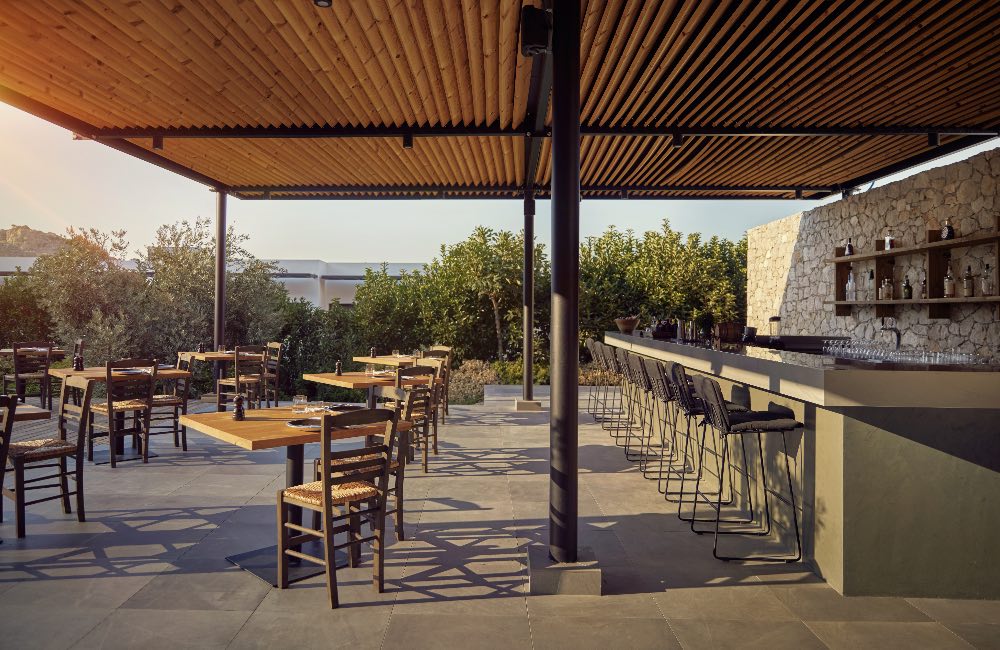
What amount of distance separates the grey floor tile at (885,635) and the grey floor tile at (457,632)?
53.3 inches

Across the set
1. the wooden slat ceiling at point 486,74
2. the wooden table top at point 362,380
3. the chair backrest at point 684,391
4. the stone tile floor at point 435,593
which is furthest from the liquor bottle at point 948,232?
the wooden table top at point 362,380

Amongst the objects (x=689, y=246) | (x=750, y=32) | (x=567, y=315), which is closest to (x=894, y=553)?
(x=567, y=315)

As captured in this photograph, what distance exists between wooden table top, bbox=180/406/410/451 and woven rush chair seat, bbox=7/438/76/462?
1096 millimetres

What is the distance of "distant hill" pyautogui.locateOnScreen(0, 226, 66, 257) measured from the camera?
42.1 metres

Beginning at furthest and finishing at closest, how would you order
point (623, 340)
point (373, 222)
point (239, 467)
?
1. point (373, 222)
2. point (623, 340)
3. point (239, 467)

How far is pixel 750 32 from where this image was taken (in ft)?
15.2

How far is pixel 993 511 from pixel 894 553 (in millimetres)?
551

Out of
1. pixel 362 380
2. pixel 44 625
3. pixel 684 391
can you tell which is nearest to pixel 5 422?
pixel 44 625

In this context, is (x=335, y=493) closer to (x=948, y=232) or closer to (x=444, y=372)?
(x=444, y=372)

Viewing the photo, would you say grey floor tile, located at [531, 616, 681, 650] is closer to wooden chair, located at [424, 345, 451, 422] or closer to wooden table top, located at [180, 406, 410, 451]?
wooden table top, located at [180, 406, 410, 451]

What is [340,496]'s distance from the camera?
3.45 m

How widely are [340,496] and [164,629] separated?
37.5 inches

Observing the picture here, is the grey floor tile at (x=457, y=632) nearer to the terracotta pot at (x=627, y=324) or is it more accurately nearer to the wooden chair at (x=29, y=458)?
the wooden chair at (x=29, y=458)

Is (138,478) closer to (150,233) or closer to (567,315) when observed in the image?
(567,315)
